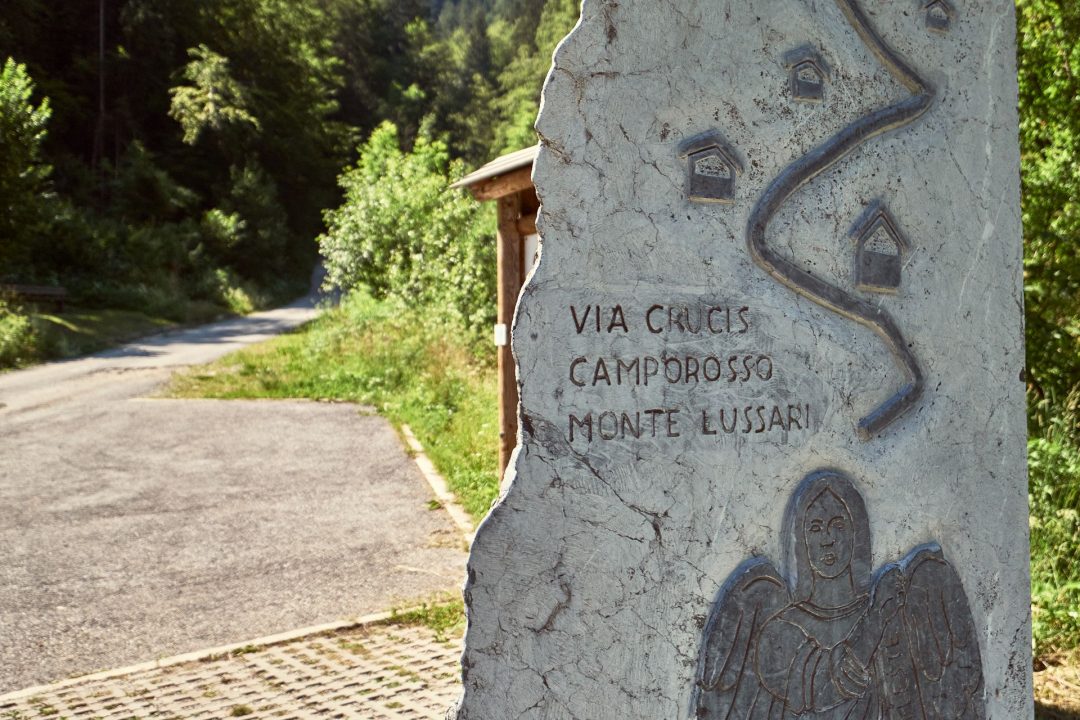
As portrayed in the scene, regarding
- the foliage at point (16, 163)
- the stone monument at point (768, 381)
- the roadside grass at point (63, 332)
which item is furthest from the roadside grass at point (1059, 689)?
the foliage at point (16, 163)

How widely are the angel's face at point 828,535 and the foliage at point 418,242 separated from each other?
33.5 feet

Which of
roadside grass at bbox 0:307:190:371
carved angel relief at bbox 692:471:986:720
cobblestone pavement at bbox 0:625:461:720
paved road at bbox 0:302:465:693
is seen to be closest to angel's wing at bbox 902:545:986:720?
carved angel relief at bbox 692:471:986:720

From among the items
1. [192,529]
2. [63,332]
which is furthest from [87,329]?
[192,529]

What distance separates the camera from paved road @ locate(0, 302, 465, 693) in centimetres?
468

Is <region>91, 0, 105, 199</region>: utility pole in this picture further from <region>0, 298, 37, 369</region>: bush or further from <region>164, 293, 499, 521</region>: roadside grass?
<region>164, 293, 499, 521</region>: roadside grass

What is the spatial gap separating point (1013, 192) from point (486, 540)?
2.09 m

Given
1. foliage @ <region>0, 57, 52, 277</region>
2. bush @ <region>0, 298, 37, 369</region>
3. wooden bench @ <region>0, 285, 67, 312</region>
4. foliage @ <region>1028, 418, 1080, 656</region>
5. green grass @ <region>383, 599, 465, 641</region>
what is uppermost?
foliage @ <region>0, 57, 52, 277</region>

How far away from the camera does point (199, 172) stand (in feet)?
121

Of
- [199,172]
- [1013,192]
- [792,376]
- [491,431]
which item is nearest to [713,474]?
[792,376]

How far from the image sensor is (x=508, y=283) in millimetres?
6016

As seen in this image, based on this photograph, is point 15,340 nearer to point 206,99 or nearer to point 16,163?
point 16,163

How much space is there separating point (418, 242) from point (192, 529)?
1045 centimetres

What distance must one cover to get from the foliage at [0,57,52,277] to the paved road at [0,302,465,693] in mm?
7957

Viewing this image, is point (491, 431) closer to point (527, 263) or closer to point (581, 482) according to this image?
point (527, 263)
